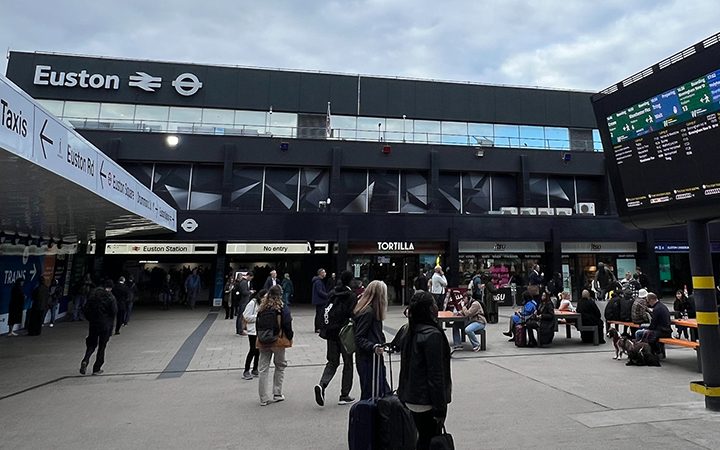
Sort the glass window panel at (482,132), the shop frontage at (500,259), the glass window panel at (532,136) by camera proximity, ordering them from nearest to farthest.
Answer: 1. the shop frontage at (500,259)
2. the glass window panel at (532,136)
3. the glass window panel at (482,132)

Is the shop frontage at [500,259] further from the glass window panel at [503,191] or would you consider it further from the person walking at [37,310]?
the person walking at [37,310]

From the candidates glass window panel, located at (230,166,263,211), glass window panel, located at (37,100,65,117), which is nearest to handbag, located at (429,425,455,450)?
glass window panel, located at (230,166,263,211)

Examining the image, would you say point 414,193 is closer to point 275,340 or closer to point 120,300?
point 120,300

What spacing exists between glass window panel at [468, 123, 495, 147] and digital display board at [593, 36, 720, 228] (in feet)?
64.2

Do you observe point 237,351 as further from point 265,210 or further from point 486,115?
point 486,115

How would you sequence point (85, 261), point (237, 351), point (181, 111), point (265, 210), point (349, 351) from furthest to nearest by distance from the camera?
point (181, 111) < point (265, 210) < point (85, 261) < point (237, 351) < point (349, 351)

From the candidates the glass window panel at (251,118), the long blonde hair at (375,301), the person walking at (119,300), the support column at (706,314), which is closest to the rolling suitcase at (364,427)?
the long blonde hair at (375,301)

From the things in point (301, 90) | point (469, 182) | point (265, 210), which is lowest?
point (265, 210)

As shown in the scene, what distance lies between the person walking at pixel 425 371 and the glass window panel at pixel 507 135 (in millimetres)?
24129

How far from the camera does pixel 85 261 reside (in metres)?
18.8

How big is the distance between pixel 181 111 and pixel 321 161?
906cm

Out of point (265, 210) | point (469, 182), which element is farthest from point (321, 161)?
point (469, 182)

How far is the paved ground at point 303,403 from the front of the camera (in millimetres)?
4641

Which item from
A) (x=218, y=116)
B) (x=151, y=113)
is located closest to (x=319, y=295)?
(x=218, y=116)
